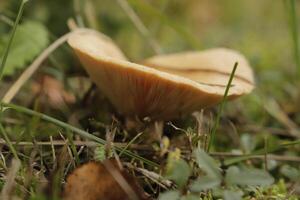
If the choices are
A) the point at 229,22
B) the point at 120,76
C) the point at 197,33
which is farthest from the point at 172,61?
the point at 229,22

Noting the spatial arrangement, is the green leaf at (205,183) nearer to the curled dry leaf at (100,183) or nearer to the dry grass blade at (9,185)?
the curled dry leaf at (100,183)

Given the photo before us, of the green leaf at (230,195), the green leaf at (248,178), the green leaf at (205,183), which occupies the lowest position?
the green leaf at (230,195)

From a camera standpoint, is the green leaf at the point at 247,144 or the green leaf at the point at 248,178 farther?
the green leaf at the point at 247,144

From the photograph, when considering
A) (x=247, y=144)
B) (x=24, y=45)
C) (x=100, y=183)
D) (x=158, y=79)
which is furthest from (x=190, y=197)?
(x=24, y=45)

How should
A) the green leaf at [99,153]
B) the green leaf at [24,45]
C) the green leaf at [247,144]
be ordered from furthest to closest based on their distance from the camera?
the green leaf at [24,45]
the green leaf at [247,144]
the green leaf at [99,153]

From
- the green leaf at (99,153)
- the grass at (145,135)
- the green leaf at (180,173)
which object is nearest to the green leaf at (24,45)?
the grass at (145,135)

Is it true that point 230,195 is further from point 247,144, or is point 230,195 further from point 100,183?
point 247,144

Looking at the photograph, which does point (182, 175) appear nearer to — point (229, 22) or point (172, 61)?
point (172, 61)
